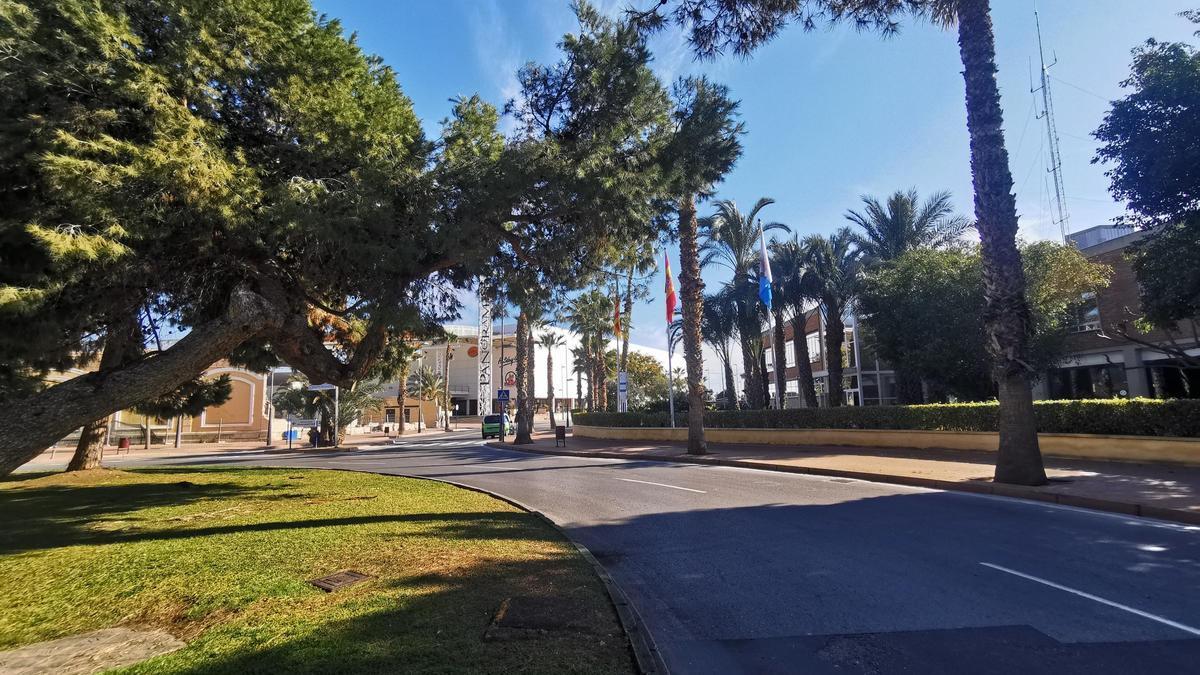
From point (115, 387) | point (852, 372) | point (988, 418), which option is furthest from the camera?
point (852, 372)

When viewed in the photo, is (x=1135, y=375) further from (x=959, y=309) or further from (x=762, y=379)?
(x=762, y=379)

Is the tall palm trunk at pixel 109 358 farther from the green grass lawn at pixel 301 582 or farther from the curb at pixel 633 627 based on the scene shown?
the curb at pixel 633 627

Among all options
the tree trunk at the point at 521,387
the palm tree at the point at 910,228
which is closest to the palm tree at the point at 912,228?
the palm tree at the point at 910,228

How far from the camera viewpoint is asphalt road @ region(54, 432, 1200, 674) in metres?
4.39

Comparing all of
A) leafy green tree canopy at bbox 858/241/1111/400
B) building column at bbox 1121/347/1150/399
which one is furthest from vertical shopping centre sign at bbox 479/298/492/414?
building column at bbox 1121/347/1150/399

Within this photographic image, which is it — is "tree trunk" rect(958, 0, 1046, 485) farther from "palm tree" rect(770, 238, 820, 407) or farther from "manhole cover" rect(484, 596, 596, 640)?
"palm tree" rect(770, 238, 820, 407)

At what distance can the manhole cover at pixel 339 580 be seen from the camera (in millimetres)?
5746

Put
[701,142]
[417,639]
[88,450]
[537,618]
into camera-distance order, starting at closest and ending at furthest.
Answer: [417,639], [537,618], [701,142], [88,450]

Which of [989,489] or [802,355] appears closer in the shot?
[989,489]

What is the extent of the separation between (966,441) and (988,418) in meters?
0.89

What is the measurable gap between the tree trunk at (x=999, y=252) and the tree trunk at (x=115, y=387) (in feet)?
43.9

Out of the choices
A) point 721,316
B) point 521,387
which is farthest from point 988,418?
point 521,387

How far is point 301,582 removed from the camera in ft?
19.5

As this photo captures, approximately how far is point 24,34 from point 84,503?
28.5 ft
